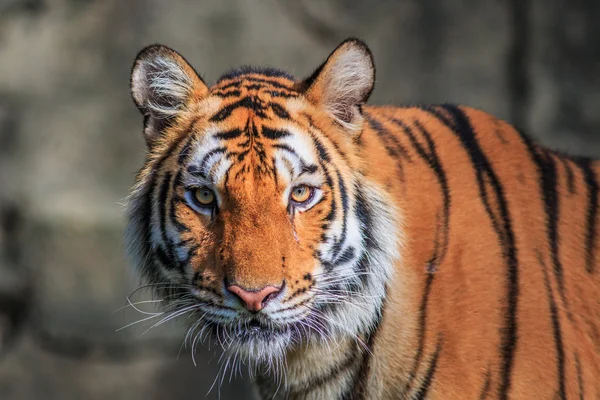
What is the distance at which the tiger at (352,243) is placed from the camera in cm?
163

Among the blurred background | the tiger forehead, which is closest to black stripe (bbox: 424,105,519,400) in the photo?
the tiger forehead

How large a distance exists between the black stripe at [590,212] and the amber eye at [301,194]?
2.34 feet

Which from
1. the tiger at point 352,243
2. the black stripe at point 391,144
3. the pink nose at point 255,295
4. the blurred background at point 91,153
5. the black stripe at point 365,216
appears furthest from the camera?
the blurred background at point 91,153

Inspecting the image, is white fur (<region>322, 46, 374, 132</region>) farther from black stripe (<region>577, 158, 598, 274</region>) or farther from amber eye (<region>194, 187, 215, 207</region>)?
black stripe (<region>577, 158, 598, 274</region>)

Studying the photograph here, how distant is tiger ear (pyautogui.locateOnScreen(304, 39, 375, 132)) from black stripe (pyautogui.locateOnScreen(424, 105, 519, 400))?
1.08 ft

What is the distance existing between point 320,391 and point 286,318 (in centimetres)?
29

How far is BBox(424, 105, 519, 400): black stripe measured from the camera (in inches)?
66.4

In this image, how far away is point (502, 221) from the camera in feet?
5.91

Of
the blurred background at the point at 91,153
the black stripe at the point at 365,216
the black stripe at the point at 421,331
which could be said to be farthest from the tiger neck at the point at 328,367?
the blurred background at the point at 91,153

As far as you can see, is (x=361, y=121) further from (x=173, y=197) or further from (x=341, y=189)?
(x=173, y=197)

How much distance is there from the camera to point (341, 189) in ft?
5.61

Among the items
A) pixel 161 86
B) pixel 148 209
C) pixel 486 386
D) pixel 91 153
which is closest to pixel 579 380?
pixel 486 386

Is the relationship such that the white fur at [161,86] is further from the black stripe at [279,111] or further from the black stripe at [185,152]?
the black stripe at [279,111]

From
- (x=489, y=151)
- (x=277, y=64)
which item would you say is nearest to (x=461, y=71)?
(x=277, y=64)
